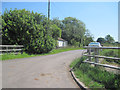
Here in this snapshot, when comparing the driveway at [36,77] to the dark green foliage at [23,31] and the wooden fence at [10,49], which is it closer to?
the wooden fence at [10,49]

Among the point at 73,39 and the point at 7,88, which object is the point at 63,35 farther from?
the point at 7,88

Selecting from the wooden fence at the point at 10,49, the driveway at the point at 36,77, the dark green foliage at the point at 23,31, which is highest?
the dark green foliage at the point at 23,31

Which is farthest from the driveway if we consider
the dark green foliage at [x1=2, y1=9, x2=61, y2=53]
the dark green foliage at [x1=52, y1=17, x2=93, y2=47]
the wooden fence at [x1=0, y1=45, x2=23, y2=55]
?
the dark green foliage at [x1=52, y1=17, x2=93, y2=47]

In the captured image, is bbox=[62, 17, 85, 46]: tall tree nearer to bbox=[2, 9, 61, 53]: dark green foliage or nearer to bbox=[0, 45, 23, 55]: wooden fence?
bbox=[2, 9, 61, 53]: dark green foliage

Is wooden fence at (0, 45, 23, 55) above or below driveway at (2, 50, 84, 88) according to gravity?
above

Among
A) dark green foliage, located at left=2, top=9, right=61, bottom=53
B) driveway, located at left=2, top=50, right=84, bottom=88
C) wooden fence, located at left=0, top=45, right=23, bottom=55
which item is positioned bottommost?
driveway, located at left=2, top=50, right=84, bottom=88

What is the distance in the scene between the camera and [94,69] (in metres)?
5.89

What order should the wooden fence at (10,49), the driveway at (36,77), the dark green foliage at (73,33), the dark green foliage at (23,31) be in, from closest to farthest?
1. the driveway at (36,77)
2. the wooden fence at (10,49)
3. the dark green foliage at (23,31)
4. the dark green foliage at (73,33)

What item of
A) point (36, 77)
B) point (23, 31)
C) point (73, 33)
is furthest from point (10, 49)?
point (73, 33)

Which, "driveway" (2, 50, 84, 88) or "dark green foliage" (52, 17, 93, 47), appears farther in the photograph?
"dark green foliage" (52, 17, 93, 47)

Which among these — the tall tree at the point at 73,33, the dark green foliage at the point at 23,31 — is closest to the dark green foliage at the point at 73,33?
the tall tree at the point at 73,33

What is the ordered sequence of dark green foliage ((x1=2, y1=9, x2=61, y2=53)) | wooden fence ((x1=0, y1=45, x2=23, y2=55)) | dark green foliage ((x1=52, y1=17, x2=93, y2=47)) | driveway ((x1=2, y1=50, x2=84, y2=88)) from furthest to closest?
1. dark green foliage ((x1=52, y1=17, x2=93, y2=47))
2. dark green foliage ((x1=2, y1=9, x2=61, y2=53))
3. wooden fence ((x1=0, y1=45, x2=23, y2=55))
4. driveway ((x1=2, y1=50, x2=84, y2=88))

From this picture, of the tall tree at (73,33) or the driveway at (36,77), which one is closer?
the driveway at (36,77)

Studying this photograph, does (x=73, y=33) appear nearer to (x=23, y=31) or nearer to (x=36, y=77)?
(x=23, y=31)
